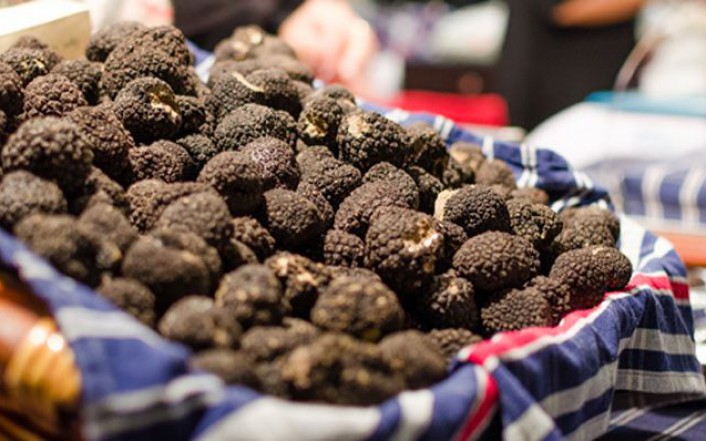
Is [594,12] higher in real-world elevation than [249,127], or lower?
lower

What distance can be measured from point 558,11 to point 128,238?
8.40 ft

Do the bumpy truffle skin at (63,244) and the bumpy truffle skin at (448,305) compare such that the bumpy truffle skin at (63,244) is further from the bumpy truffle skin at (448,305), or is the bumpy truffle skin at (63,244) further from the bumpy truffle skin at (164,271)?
the bumpy truffle skin at (448,305)

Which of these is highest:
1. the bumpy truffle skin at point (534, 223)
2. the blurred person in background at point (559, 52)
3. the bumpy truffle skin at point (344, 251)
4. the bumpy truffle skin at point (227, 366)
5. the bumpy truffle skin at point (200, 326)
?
the bumpy truffle skin at point (200, 326)

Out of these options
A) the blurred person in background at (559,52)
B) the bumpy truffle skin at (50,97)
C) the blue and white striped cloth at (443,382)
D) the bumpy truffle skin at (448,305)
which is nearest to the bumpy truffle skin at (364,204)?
the bumpy truffle skin at (448,305)

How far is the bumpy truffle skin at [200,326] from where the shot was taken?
63cm

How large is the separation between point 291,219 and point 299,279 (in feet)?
0.28

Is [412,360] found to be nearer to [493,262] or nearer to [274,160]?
[493,262]

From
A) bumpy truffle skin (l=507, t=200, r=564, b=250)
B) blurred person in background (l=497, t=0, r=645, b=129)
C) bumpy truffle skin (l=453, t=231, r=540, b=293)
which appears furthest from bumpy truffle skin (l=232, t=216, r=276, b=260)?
blurred person in background (l=497, t=0, r=645, b=129)

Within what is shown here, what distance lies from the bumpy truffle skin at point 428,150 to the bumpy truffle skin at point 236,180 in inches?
10.4

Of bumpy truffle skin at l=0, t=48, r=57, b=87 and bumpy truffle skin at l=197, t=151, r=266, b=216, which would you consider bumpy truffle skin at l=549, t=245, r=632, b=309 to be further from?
bumpy truffle skin at l=0, t=48, r=57, b=87

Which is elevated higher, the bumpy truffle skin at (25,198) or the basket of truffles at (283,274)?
the bumpy truffle skin at (25,198)

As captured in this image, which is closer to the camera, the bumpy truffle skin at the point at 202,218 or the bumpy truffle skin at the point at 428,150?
the bumpy truffle skin at the point at 202,218

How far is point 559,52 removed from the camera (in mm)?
3088

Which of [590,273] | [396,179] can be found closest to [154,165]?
[396,179]
